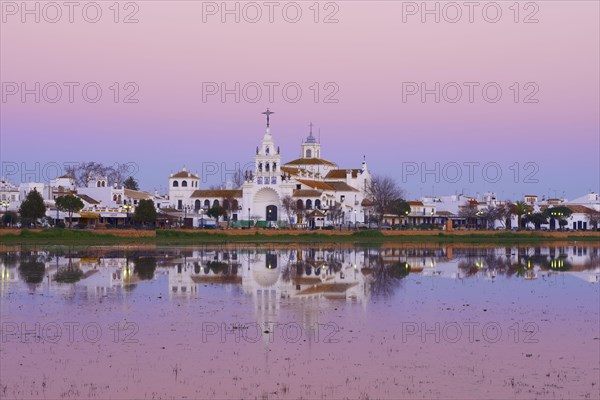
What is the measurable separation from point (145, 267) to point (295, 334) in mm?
22922

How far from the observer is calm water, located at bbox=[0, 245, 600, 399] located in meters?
16.9

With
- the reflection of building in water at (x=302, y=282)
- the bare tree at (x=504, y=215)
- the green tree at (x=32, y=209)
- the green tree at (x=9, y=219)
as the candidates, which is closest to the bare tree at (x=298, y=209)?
the bare tree at (x=504, y=215)

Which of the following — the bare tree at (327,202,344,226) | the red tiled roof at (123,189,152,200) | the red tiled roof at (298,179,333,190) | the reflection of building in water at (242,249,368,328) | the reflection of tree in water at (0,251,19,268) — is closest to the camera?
the reflection of building in water at (242,249,368,328)

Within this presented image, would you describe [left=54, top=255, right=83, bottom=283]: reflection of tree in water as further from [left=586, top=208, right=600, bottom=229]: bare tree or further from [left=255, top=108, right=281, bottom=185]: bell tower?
[left=586, top=208, right=600, bottom=229]: bare tree

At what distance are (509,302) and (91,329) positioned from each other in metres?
13.0

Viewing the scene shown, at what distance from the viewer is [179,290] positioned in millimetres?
33094

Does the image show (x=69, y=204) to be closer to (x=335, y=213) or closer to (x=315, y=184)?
(x=335, y=213)

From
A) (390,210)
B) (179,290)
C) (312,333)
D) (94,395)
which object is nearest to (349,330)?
(312,333)

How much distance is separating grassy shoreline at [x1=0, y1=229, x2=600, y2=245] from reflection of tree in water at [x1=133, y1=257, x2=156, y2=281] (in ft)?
67.5

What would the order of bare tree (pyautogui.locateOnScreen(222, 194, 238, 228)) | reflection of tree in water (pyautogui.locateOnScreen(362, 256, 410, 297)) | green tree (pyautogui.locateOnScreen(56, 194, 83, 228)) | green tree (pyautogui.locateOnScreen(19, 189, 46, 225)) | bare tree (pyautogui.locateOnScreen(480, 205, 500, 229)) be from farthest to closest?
bare tree (pyautogui.locateOnScreen(480, 205, 500, 229))
bare tree (pyautogui.locateOnScreen(222, 194, 238, 228))
green tree (pyautogui.locateOnScreen(56, 194, 83, 228))
green tree (pyautogui.locateOnScreen(19, 189, 46, 225))
reflection of tree in water (pyautogui.locateOnScreen(362, 256, 410, 297))

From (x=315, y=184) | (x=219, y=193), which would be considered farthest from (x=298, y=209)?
(x=219, y=193)

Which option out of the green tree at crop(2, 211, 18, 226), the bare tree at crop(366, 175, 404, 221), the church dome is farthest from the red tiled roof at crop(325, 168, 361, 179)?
the church dome

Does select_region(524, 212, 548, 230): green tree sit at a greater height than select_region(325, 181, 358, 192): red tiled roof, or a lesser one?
lesser

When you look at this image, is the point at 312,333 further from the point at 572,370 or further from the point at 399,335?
the point at 572,370
